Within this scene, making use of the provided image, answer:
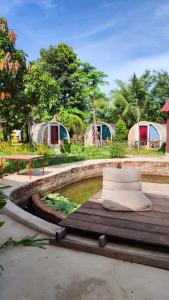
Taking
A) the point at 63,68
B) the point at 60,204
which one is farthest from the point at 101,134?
the point at 60,204

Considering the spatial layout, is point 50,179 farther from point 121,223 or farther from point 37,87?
point 121,223

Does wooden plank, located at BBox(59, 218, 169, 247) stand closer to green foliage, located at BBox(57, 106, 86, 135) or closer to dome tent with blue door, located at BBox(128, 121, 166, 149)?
dome tent with blue door, located at BBox(128, 121, 166, 149)

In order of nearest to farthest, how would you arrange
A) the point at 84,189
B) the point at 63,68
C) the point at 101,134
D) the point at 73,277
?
the point at 73,277, the point at 84,189, the point at 101,134, the point at 63,68

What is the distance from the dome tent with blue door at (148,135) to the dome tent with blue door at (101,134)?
7.42 ft

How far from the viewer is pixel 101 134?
2539cm

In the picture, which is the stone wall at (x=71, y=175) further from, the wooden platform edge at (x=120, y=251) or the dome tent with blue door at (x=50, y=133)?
the dome tent with blue door at (x=50, y=133)

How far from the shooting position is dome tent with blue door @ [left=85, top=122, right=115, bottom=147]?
77.0 ft

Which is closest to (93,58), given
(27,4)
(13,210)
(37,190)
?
(27,4)

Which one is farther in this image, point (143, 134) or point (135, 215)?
point (143, 134)

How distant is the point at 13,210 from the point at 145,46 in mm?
26892

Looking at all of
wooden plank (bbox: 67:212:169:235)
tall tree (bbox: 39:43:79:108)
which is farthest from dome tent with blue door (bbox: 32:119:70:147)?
wooden plank (bbox: 67:212:169:235)

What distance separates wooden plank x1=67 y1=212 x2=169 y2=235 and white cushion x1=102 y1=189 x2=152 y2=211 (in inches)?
14.4

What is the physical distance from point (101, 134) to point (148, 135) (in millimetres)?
5077

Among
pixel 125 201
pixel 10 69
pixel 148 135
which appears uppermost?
pixel 10 69
